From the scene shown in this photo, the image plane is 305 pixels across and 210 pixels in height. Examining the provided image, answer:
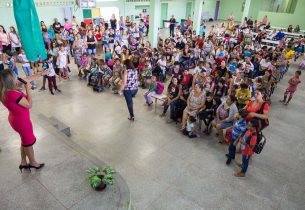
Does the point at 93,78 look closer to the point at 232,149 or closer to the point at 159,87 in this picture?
the point at 159,87

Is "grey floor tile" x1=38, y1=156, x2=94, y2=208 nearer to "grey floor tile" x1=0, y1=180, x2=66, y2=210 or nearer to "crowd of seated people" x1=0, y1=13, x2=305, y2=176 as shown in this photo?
"grey floor tile" x1=0, y1=180, x2=66, y2=210

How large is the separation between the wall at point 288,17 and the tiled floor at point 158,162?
18.7 m

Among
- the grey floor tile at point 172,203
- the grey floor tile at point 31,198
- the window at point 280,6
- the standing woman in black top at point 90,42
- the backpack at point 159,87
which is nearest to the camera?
the grey floor tile at point 31,198

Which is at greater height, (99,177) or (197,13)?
(197,13)

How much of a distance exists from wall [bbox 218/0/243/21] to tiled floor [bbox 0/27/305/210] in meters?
22.1

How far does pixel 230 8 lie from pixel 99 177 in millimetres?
27601

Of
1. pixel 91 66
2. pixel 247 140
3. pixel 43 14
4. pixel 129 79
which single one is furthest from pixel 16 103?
pixel 43 14

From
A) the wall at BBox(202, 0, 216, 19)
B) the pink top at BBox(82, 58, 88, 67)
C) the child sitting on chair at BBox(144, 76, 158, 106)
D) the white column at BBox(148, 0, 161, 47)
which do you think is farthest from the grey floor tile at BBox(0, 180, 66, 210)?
the wall at BBox(202, 0, 216, 19)

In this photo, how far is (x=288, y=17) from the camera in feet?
73.1

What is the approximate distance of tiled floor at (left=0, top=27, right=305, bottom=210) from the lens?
12.7ft

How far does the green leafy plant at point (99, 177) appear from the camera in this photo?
337cm

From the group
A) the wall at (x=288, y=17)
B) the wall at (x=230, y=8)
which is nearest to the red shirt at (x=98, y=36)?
the wall at (x=288, y=17)

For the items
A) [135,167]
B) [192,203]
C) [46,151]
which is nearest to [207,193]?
[192,203]

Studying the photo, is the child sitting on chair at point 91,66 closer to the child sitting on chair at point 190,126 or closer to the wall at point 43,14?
the child sitting on chair at point 190,126
